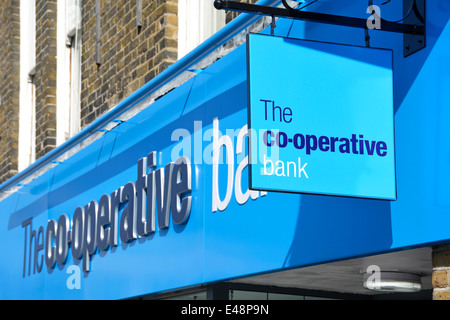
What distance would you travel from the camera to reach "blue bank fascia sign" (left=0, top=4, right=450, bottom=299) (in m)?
5.07

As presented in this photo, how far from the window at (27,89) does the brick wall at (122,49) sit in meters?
1.97

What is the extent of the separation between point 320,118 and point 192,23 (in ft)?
12.0

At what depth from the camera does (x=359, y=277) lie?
6816 mm

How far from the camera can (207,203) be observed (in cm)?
700

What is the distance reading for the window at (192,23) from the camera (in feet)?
27.3

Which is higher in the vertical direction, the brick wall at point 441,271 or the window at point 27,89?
the window at point 27,89

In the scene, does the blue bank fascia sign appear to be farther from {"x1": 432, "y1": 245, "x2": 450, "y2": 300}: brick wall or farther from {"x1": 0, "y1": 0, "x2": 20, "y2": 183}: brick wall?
{"x1": 0, "y1": 0, "x2": 20, "y2": 183}: brick wall

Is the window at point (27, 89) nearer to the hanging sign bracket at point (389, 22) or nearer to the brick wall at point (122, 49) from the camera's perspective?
the brick wall at point (122, 49)

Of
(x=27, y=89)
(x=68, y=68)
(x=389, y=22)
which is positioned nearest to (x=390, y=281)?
(x=389, y=22)

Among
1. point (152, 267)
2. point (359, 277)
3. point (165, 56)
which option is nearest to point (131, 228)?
point (152, 267)

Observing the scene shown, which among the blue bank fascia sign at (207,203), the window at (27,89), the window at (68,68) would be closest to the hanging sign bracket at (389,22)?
the blue bank fascia sign at (207,203)

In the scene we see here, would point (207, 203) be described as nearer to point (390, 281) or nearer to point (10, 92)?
point (390, 281)
